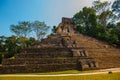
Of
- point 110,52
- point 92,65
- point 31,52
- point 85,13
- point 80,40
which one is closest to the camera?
point 92,65

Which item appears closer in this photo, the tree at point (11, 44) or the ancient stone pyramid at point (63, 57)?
the ancient stone pyramid at point (63, 57)

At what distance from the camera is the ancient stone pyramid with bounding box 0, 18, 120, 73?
2220 cm

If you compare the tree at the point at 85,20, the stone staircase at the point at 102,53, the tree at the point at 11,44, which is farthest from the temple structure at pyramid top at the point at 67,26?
the tree at the point at 11,44

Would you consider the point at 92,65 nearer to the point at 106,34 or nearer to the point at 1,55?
the point at 106,34

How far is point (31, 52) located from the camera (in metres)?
26.7

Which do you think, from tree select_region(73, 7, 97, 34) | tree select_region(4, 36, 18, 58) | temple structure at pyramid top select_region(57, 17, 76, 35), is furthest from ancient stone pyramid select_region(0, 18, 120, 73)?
tree select_region(4, 36, 18, 58)

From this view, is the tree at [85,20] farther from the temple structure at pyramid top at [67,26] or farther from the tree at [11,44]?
the tree at [11,44]

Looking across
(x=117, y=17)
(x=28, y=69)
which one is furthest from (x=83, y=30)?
(x=28, y=69)

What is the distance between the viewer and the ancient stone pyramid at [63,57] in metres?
22.2

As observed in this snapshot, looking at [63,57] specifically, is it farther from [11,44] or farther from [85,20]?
[11,44]

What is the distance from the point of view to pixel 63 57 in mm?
25281

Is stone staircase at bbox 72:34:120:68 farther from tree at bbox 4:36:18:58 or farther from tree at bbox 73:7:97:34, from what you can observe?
tree at bbox 4:36:18:58

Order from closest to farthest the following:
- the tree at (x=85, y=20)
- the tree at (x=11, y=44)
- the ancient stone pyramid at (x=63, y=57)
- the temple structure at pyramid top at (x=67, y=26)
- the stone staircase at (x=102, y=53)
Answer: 1. the ancient stone pyramid at (x=63, y=57)
2. the stone staircase at (x=102, y=53)
3. the temple structure at pyramid top at (x=67, y=26)
4. the tree at (x=85, y=20)
5. the tree at (x=11, y=44)

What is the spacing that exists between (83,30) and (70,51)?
54.0ft
